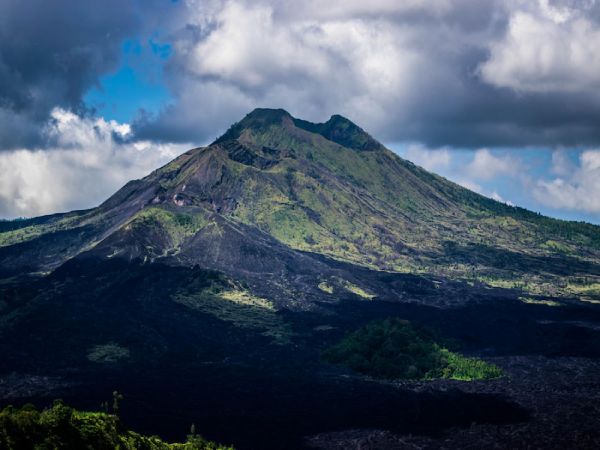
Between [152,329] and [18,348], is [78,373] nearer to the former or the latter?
[18,348]

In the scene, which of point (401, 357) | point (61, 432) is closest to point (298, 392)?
point (401, 357)

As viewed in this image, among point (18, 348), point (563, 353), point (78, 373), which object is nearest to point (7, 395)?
point (78, 373)

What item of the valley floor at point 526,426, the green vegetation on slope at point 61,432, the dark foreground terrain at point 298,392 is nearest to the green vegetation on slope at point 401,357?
the dark foreground terrain at point 298,392

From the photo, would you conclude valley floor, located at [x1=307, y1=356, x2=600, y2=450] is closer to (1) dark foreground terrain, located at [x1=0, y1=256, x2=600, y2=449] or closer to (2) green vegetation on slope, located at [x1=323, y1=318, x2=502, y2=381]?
(1) dark foreground terrain, located at [x1=0, y1=256, x2=600, y2=449]

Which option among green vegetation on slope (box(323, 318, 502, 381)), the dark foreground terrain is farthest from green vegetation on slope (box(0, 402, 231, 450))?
green vegetation on slope (box(323, 318, 502, 381))

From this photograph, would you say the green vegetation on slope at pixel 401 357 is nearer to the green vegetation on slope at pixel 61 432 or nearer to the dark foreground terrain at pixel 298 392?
the dark foreground terrain at pixel 298 392

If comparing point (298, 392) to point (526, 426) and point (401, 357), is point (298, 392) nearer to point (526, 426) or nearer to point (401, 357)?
point (401, 357)
